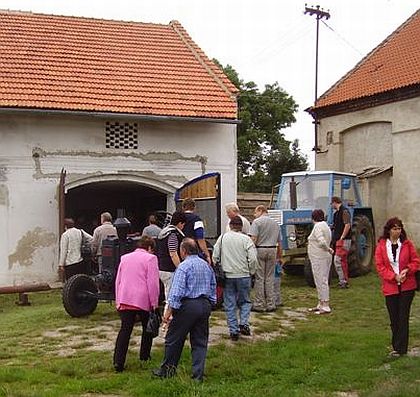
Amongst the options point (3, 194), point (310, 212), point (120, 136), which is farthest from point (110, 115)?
point (310, 212)

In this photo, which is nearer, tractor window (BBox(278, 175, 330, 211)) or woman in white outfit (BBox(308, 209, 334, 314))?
woman in white outfit (BBox(308, 209, 334, 314))

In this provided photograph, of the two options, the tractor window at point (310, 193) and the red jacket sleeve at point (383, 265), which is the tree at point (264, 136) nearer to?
the tractor window at point (310, 193)

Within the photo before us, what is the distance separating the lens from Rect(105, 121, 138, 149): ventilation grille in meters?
15.7

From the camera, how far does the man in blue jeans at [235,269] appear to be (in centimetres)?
905

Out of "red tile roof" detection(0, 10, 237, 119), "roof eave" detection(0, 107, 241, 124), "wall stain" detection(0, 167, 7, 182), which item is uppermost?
"red tile roof" detection(0, 10, 237, 119)

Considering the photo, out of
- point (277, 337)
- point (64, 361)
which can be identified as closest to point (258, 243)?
point (277, 337)

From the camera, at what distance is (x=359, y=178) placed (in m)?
21.5

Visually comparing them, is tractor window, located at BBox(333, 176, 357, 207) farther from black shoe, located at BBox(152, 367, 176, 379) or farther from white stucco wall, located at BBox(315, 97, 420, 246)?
black shoe, located at BBox(152, 367, 176, 379)

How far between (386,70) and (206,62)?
8110 millimetres

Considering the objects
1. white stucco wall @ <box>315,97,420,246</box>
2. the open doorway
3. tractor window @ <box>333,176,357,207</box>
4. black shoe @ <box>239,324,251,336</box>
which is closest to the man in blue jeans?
black shoe @ <box>239,324,251,336</box>

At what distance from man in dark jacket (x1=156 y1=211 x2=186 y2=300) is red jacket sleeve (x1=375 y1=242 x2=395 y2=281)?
2332 millimetres

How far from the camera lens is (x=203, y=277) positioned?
6.97 metres

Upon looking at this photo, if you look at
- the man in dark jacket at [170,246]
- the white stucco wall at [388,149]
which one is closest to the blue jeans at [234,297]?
the man in dark jacket at [170,246]

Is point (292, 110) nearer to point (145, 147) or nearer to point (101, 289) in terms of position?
point (145, 147)
